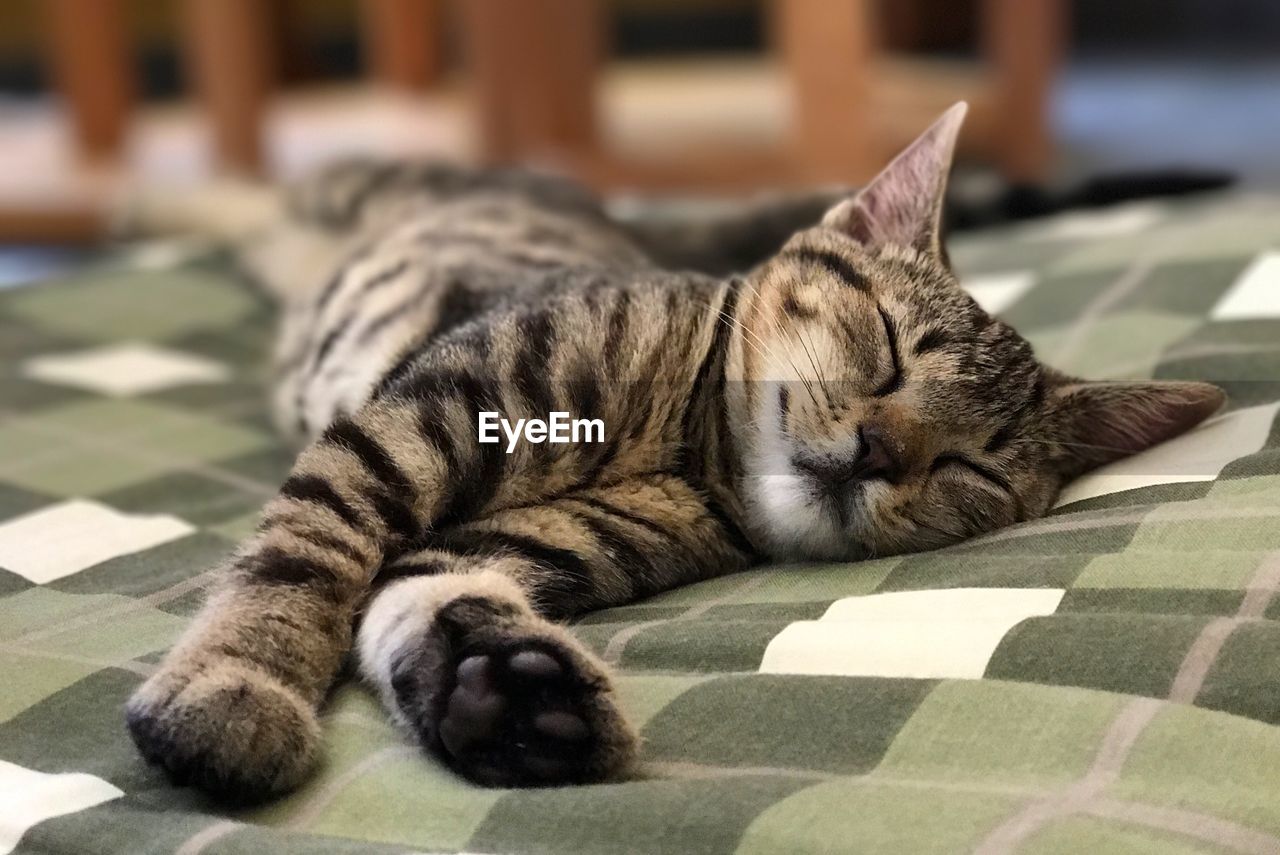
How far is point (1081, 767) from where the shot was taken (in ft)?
2.59

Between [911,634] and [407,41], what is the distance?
362 centimetres

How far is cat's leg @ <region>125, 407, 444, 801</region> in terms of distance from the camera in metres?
0.85

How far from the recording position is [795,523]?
3.78 ft

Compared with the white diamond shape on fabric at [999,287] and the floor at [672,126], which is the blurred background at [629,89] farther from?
the white diamond shape on fabric at [999,287]

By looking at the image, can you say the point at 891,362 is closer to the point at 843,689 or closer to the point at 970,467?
the point at 970,467

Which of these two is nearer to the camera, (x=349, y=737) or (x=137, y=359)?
(x=349, y=737)

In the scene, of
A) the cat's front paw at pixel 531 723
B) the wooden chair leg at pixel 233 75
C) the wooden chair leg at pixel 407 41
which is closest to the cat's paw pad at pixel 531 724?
the cat's front paw at pixel 531 723

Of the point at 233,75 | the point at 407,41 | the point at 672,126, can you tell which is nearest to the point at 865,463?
Result: the point at 672,126

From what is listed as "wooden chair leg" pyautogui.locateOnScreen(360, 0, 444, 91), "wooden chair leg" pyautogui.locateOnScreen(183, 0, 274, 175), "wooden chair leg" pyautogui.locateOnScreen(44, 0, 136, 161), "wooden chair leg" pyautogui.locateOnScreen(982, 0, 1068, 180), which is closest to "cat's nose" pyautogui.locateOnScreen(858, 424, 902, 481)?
"wooden chair leg" pyautogui.locateOnScreen(982, 0, 1068, 180)

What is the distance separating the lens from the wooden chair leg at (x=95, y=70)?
3.41 metres

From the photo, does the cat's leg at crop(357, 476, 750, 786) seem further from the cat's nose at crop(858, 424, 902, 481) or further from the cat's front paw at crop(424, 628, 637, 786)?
the cat's nose at crop(858, 424, 902, 481)

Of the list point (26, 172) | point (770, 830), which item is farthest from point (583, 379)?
point (26, 172)

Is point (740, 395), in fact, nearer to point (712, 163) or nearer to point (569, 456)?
point (569, 456)

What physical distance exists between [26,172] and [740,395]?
9.62ft
